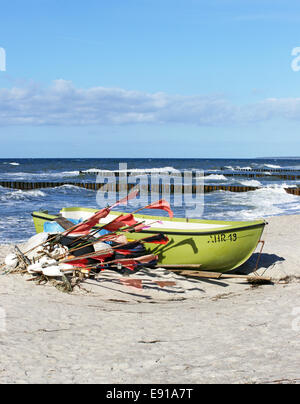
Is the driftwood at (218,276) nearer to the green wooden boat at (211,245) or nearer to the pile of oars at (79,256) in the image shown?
the green wooden boat at (211,245)

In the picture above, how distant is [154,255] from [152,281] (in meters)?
0.75

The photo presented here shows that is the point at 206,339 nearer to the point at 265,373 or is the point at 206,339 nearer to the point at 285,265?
the point at 265,373

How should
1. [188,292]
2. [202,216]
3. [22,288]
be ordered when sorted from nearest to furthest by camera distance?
[22,288] < [188,292] < [202,216]

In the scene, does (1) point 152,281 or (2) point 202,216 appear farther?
(2) point 202,216

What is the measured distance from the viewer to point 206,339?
201 inches

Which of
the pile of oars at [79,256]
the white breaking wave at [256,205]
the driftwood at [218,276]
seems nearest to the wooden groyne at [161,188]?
the white breaking wave at [256,205]

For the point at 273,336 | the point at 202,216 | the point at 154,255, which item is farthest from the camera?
the point at 202,216

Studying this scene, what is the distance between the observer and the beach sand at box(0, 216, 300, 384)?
160 inches

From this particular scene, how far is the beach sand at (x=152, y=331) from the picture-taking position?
407 centimetres

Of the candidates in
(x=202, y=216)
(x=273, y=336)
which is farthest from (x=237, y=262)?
(x=202, y=216)

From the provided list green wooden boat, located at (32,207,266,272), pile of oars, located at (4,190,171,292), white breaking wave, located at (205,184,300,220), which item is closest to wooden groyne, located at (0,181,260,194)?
white breaking wave, located at (205,184,300,220)

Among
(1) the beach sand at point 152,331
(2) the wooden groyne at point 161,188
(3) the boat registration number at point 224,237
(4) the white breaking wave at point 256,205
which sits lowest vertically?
(1) the beach sand at point 152,331

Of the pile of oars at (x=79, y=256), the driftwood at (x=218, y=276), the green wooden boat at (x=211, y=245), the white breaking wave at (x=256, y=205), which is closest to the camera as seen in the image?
the pile of oars at (x=79, y=256)

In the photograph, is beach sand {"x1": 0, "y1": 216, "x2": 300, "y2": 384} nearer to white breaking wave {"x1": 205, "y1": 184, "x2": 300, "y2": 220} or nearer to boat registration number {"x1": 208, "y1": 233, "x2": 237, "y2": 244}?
boat registration number {"x1": 208, "y1": 233, "x2": 237, "y2": 244}
